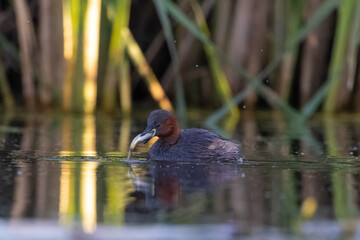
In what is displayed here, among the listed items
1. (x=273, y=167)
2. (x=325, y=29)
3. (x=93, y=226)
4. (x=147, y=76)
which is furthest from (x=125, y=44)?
(x=93, y=226)

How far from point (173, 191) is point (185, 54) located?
6453 mm

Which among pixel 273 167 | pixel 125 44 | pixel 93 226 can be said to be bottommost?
pixel 93 226

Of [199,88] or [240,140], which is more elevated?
[199,88]

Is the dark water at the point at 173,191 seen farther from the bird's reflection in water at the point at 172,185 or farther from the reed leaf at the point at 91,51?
the reed leaf at the point at 91,51

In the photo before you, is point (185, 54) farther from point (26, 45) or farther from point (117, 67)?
point (26, 45)

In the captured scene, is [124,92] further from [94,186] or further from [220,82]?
[94,186]

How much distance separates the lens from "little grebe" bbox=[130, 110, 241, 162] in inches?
244

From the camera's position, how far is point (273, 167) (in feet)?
18.7

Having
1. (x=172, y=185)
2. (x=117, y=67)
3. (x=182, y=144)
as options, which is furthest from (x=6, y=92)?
(x=172, y=185)

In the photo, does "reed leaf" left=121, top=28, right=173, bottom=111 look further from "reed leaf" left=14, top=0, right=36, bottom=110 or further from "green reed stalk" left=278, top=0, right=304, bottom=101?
"green reed stalk" left=278, top=0, right=304, bottom=101

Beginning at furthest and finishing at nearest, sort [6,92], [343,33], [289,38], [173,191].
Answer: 1. [6,92]
2. [289,38]
3. [343,33]
4. [173,191]

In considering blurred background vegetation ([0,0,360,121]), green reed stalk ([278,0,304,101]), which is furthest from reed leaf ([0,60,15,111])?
green reed stalk ([278,0,304,101])

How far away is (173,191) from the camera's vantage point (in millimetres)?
4551

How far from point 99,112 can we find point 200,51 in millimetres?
1989
